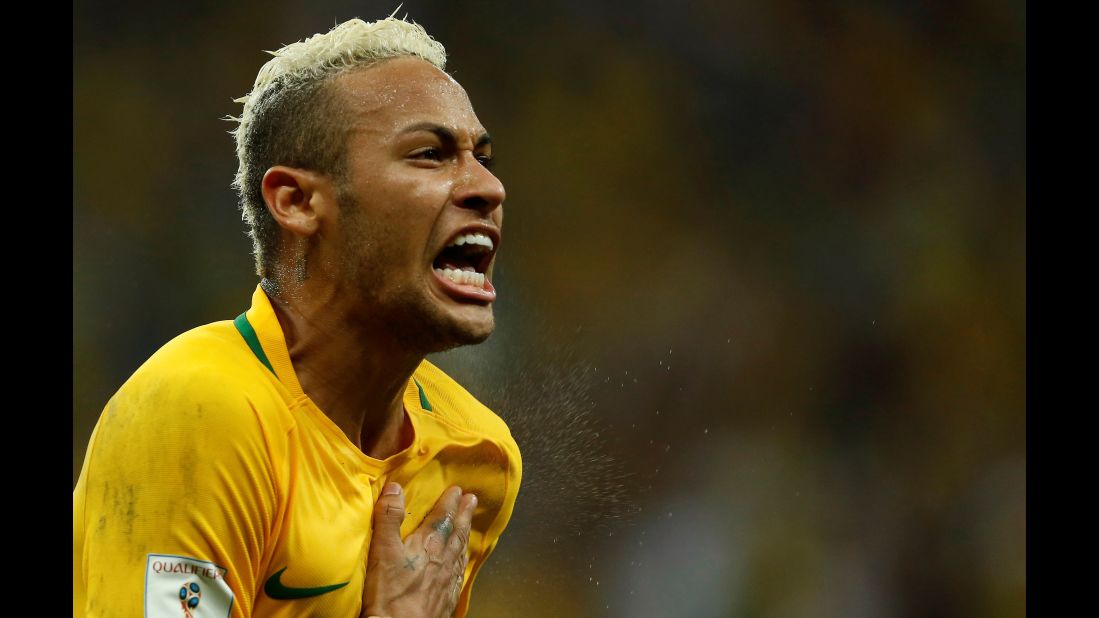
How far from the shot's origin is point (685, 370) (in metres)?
4.91

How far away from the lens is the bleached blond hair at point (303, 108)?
2.26 metres

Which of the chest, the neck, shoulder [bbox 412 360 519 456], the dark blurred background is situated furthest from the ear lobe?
the dark blurred background

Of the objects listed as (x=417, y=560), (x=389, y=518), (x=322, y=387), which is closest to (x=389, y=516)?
(x=389, y=518)

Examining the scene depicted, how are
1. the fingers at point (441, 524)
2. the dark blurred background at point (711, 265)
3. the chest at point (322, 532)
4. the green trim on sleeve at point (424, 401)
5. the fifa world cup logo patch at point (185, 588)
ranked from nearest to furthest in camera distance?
the fifa world cup logo patch at point (185, 588)
the chest at point (322, 532)
the fingers at point (441, 524)
the green trim on sleeve at point (424, 401)
the dark blurred background at point (711, 265)

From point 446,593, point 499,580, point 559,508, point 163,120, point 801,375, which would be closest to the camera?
point 446,593

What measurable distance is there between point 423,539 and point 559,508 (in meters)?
1.64

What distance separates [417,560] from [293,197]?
0.76m

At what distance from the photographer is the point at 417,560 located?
2332 millimetres

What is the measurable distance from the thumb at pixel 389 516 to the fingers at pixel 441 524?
10 cm

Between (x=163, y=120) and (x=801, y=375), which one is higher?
(x=163, y=120)

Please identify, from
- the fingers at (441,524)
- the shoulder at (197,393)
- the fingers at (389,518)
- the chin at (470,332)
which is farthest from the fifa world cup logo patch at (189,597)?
the chin at (470,332)

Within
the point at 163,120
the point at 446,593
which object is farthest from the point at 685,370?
the point at 446,593

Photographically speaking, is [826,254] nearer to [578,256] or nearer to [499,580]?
[578,256]

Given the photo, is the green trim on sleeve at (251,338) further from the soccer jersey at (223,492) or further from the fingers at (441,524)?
the fingers at (441,524)
